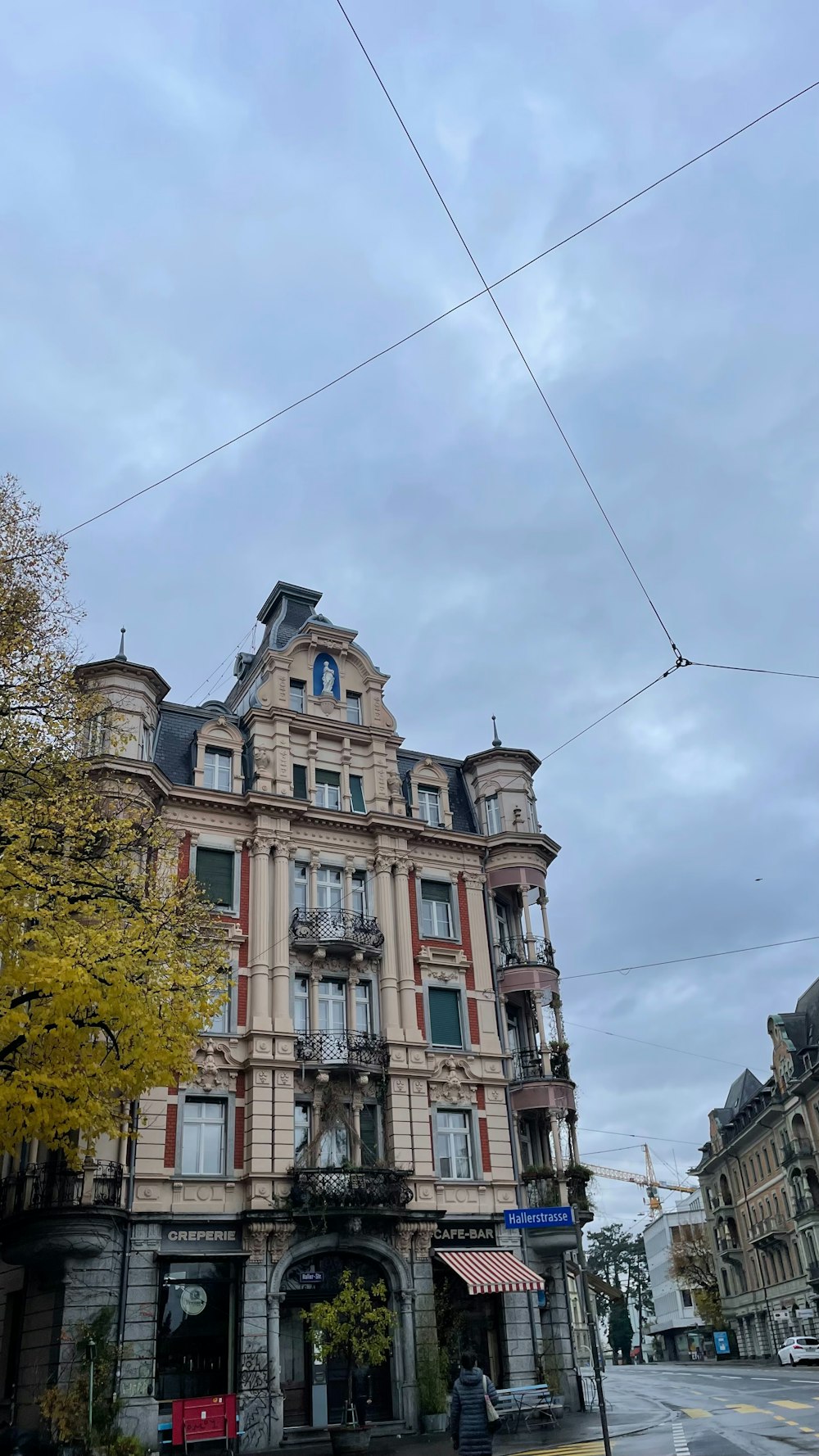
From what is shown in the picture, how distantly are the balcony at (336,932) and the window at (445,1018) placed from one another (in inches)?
102

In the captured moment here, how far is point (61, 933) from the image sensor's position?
54.4ft

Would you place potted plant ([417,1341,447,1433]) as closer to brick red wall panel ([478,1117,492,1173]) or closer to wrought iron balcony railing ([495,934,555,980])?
brick red wall panel ([478,1117,492,1173])

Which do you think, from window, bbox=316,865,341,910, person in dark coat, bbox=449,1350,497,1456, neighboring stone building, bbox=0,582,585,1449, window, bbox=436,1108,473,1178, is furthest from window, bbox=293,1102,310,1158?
person in dark coat, bbox=449,1350,497,1456

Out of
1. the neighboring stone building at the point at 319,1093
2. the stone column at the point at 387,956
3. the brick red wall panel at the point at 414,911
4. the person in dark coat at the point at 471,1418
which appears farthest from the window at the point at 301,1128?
the person in dark coat at the point at 471,1418

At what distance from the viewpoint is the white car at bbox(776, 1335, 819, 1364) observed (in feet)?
167

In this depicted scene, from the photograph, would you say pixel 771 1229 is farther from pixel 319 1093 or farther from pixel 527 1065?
pixel 319 1093

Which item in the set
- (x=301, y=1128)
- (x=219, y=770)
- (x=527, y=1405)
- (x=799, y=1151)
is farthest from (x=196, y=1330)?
(x=799, y=1151)

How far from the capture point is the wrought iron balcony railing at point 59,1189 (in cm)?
2412

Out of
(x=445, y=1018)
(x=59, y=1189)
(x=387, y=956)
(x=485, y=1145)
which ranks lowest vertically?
(x=59, y=1189)

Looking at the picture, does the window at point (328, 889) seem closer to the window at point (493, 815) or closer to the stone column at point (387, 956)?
the stone column at point (387, 956)

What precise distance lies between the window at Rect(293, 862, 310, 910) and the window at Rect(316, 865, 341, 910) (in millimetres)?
321

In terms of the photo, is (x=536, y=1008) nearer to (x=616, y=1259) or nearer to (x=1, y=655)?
(x=1, y=655)

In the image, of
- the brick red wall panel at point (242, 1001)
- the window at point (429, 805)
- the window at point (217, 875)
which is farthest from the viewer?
the window at point (429, 805)

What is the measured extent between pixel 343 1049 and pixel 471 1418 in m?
17.8
